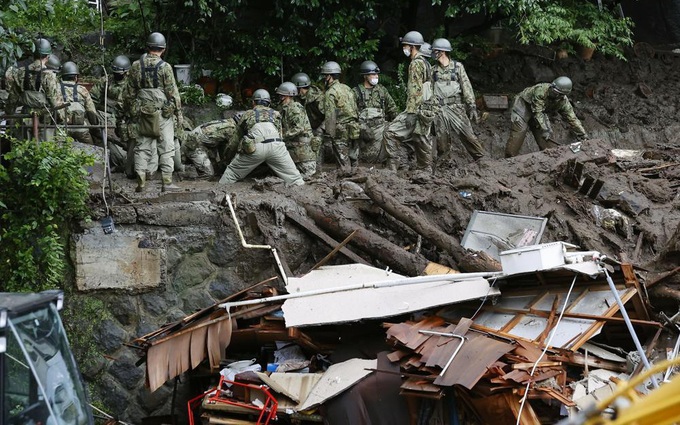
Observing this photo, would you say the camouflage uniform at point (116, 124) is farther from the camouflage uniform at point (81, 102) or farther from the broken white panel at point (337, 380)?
the broken white panel at point (337, 380)

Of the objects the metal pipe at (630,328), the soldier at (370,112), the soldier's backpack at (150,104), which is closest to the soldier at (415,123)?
the soldier at (370,112)

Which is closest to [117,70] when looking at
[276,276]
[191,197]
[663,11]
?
[191,197]

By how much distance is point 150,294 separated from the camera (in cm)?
1252

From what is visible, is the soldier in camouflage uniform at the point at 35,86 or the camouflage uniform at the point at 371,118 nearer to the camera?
the soldier in camouflage uniform at the point at 35,86

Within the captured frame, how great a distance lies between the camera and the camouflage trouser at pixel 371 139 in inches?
692

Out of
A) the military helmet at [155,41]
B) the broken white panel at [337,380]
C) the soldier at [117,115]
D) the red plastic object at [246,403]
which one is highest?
the military helmet at [155,41]

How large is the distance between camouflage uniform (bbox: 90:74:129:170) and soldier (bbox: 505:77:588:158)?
640 cm

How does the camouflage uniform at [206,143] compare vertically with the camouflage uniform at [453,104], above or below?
below

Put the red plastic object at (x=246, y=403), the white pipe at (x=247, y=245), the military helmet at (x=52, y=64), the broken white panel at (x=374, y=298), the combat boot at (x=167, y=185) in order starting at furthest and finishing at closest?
1. the military helmet at (x=52, y=64)
2. the combat boot at (x=167, y=185)
3. the white pipe at (x=247, y=245)
4. the broken white panel at (x=374, y=298)
5. the red plastic object at (x=246, y=403)

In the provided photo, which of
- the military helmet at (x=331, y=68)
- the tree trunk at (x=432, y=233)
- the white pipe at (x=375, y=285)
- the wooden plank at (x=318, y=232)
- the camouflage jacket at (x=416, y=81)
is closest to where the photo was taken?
the white pipe at (x=375, y=285)

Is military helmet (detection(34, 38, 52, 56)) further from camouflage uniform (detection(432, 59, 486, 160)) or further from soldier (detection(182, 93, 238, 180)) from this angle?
camouflage uniform (detection(432, 59, 486, 160))

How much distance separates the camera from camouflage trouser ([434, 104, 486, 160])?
53.2ft

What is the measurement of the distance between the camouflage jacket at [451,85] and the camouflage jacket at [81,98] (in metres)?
5.41

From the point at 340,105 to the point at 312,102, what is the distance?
2.99 ft
